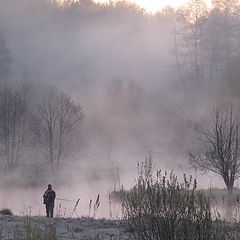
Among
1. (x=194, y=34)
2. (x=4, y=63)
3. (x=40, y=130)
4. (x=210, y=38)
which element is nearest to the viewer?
(x=40, y=130)

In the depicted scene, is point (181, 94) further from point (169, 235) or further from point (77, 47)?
point (169, 235)

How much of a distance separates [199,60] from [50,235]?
57050 mm

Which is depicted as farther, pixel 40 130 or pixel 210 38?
pixel 210 38

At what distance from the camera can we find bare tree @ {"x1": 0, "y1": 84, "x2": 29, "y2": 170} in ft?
136

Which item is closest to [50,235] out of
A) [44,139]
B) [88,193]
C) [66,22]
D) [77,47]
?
[88,193]

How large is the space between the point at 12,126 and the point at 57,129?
4768mm

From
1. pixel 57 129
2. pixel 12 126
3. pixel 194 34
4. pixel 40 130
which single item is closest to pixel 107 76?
pixel 194 34

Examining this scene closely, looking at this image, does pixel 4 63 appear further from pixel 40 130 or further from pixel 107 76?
pixel 40 130

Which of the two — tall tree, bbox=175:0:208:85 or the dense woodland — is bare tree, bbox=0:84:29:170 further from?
tall tree, bbox=175:0:208:85

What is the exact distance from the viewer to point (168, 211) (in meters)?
6.78

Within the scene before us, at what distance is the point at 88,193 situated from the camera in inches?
1261

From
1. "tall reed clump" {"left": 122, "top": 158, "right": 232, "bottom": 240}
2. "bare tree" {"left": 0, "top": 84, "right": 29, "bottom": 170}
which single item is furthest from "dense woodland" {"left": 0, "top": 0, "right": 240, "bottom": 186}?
"tall reed clump" {"left": 122, "top": 158, "right": 232, "bottom": 240}

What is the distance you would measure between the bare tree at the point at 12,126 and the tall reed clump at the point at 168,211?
33.9 metres

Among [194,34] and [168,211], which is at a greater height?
[194,34]
